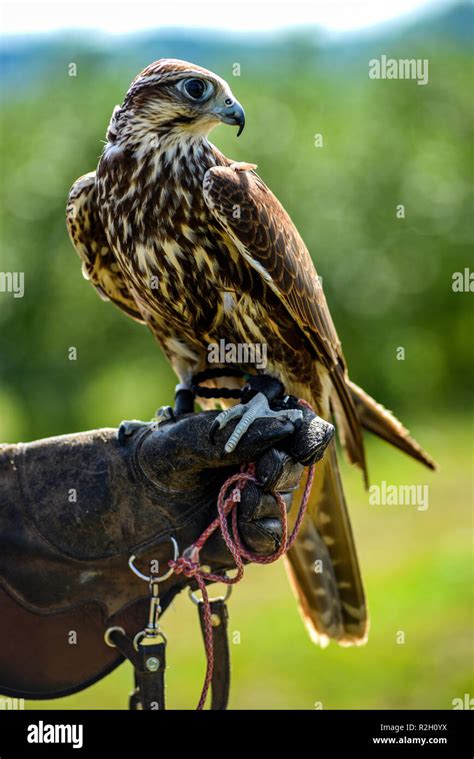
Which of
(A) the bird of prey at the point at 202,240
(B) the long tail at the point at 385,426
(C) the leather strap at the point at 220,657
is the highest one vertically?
(A) the bird of prey at the point at 202,240

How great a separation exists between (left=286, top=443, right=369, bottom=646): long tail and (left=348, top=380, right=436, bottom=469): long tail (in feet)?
0.63

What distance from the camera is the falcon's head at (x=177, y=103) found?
3.11 meters

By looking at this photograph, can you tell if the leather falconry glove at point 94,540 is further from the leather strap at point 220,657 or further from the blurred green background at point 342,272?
the blurred green background at point 342,272

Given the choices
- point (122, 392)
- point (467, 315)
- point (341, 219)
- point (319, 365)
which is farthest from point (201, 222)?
point (467, 315)

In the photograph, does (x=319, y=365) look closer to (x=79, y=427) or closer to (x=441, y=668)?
(x=441, y=668)

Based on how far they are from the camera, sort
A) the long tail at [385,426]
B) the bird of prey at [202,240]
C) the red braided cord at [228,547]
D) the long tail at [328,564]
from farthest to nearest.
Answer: the long tail at [328,564], the long tail at [385,426], the bird of prey at [202,240], the red braided cord at [228,547]

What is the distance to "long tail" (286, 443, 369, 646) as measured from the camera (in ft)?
11.4

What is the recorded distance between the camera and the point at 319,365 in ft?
10.9

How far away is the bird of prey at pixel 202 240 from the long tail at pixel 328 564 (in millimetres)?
214

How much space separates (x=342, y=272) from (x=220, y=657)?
663 cm

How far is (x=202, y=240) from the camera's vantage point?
3068 millimetres

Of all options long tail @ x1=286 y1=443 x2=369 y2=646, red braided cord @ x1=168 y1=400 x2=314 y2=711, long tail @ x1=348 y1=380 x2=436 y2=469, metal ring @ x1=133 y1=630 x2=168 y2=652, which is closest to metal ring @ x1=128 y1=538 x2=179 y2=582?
red braided cord @ x1=168 y1=400 x2=314 y2=711

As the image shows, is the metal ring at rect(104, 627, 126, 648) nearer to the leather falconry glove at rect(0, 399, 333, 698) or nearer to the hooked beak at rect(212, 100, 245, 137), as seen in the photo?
the leather falconry glove at rect(0, 399, 333, 698)

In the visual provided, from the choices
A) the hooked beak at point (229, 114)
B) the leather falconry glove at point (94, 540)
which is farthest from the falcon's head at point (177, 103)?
the leather falconry glove at point (94, 540)
